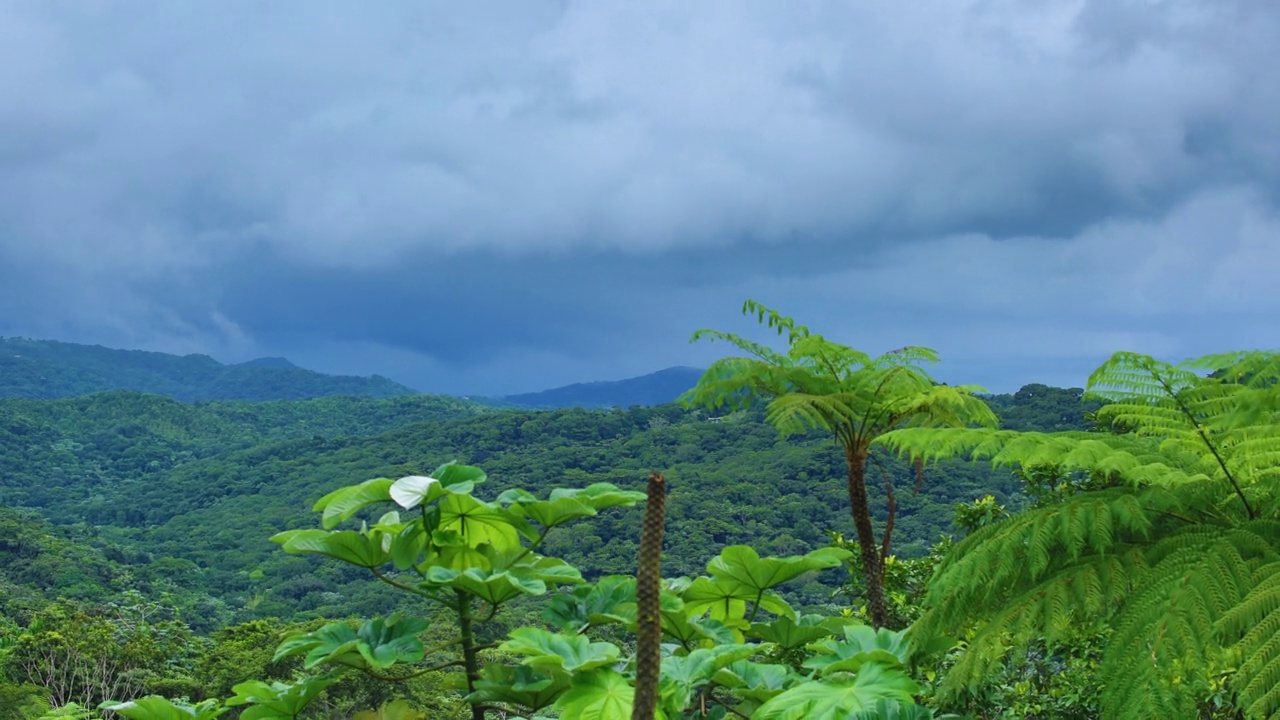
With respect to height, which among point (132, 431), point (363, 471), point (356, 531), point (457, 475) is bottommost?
point (356, 531)

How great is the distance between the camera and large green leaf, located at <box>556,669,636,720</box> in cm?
155

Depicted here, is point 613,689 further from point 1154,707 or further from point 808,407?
point 808,407

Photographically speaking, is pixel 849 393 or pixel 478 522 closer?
pixel 478 522

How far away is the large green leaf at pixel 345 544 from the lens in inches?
72.3

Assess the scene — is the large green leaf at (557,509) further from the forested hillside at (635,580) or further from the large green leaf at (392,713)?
the large green leaf at (392,713)

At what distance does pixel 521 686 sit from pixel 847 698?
24.0 inches

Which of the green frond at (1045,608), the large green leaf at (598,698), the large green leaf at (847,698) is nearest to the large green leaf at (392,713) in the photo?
the large green leaf at (598,698)

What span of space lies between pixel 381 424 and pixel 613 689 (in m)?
91.8

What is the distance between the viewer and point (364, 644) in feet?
5.82

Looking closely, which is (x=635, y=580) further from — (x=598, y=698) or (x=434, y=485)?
(x=434, y=485)

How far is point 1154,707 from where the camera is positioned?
1.79 meters

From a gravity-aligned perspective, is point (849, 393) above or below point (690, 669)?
above

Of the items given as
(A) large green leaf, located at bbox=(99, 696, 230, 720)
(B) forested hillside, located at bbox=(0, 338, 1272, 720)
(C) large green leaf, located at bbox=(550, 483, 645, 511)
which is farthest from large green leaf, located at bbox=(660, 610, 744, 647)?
(A) large green leaf, located at bbox=(99, 696, 230, 720)

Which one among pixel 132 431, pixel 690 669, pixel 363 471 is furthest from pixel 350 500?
pixel 132 431
